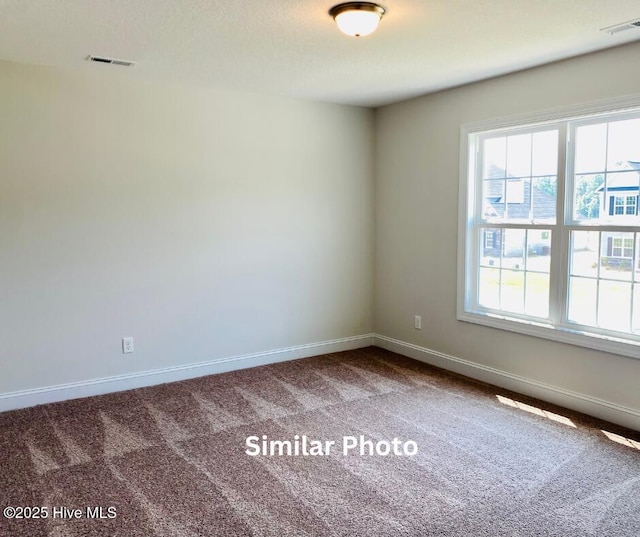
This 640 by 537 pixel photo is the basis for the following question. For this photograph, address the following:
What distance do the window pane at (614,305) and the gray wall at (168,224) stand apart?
2.39 m

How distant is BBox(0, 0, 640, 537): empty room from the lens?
2.68m

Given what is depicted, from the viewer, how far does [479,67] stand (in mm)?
3830

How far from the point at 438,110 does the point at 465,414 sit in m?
2.62

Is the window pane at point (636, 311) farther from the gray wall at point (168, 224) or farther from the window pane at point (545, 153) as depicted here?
the gray wall at point (168, 224)

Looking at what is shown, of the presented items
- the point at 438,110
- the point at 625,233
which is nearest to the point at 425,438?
the point at 625,233

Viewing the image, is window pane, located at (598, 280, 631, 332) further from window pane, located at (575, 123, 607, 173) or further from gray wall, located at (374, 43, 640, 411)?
window pane, located at (575, 123, 607, 173)

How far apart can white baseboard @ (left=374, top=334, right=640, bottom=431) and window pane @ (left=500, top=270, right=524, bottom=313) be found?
0.54 m

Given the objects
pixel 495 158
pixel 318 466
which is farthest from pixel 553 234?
pixel 318 466

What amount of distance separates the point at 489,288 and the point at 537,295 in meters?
0.46

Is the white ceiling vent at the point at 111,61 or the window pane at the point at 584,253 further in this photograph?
the window pane at the point at 584,253

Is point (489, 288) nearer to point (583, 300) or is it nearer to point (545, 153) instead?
point (583, 300)

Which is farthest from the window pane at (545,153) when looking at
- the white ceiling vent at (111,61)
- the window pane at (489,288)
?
the white ceiling vent at (111,61)

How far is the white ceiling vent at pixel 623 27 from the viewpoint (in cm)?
292

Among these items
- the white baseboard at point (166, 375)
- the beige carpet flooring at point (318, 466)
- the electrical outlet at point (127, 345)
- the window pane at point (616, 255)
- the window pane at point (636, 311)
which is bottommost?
the beige carpet flooring at point (318, 466)
